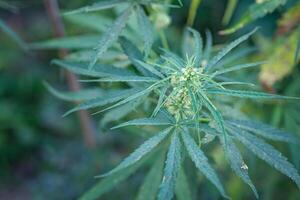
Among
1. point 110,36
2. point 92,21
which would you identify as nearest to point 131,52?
point 110,36

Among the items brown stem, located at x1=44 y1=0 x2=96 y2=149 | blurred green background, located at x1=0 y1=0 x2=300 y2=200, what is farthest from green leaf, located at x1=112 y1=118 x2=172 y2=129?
blurred green background, located at x1=0 y1=0 x2=300 y2=200

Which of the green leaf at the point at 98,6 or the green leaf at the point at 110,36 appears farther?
the green leaf at the point at 98,6

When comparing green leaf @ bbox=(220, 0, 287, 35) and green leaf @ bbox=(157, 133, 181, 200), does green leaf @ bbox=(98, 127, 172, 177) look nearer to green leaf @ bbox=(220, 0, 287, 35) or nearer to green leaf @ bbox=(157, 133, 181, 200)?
green leaf @ bbox=(157, 133, 181, 200)

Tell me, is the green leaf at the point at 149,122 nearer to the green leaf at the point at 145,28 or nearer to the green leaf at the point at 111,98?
the green leaf at the point at 111,98

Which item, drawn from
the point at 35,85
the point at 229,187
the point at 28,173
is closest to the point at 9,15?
the point at 35,85

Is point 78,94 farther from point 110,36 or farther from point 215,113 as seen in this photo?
point 215,113

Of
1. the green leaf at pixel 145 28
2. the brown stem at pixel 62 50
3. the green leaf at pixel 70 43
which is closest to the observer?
the green leaf at pixel 145 28

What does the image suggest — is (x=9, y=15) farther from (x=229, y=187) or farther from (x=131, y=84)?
(x=131, y=84)

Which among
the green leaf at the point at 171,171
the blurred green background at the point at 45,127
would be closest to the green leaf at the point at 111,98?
the green leaf at the point at 171,171

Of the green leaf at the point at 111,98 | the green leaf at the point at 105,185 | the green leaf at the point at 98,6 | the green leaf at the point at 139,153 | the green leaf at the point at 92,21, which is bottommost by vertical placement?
the green leaf at the point at 105,185
